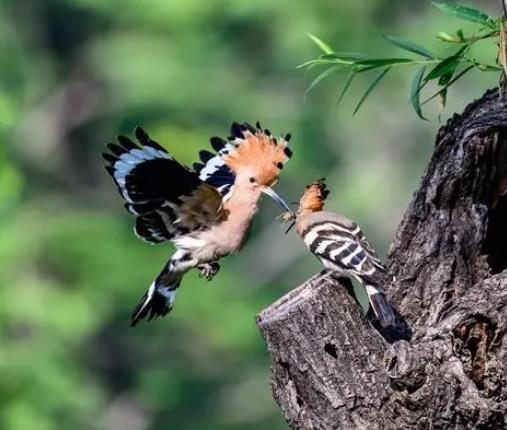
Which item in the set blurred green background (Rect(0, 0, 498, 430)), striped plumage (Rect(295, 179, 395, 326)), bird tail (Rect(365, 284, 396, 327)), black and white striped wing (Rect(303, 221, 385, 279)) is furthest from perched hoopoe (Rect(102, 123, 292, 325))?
blurred green background (Rect(0, 0, 498, 430))

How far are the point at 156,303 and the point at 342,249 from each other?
1.07 metres

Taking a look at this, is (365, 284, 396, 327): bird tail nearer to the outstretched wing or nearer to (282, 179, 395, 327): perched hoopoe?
(282, 179, 395, 327): perched hoopoe

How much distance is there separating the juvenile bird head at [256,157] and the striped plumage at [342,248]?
21cm

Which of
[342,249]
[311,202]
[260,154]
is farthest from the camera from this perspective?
[260,154]

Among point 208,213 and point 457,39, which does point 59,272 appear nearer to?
point 208,213

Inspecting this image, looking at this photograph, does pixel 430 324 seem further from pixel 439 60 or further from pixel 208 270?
pixel 208 270

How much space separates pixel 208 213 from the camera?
19.1 ft

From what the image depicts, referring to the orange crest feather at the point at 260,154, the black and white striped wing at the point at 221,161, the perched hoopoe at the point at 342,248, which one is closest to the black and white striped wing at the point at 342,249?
the perched hoopoe at the point at 342,248

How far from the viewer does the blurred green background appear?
650 inches

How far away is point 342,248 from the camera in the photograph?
5168mm

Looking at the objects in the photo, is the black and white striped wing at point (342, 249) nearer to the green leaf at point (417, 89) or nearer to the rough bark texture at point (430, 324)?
the rough bark texture at point (430, 324)

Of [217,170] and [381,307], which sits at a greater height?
[217,170]

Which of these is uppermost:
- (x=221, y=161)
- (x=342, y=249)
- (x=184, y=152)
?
(x=184, y=152)

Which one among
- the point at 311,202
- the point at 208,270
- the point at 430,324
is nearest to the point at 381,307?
the point at 430,324
